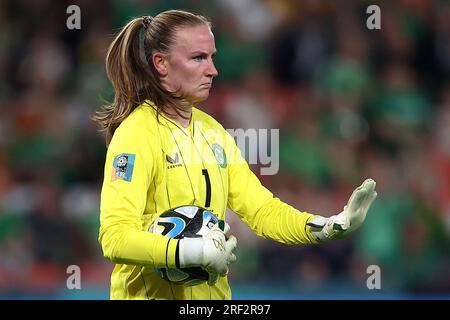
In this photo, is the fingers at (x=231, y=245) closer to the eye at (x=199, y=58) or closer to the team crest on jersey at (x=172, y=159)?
the team crest on jersey at (x=172, y=159)

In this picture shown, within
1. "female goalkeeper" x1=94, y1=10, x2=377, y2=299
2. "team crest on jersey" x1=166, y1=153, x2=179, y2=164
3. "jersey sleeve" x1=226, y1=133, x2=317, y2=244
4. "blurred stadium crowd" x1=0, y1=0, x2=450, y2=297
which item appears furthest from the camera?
"blurred stadium crowd" x1=0, y1=0, x2=450, y2=297

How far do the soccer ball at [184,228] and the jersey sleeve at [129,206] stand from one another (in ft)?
0.26

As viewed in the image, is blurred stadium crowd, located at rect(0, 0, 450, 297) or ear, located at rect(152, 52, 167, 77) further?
blurred stadium crowd, located at rect(0, 0, 450, 297)

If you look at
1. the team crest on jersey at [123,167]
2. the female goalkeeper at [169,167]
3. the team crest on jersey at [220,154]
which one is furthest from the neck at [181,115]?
the team crest on jersey at [123,167]

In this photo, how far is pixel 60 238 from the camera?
20.7 ft

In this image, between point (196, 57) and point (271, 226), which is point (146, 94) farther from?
point (271, 226)

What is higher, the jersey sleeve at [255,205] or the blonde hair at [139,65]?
the blonde hair at [139,65]

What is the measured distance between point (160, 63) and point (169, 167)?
1.41ft

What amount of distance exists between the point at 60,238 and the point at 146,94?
117 inches

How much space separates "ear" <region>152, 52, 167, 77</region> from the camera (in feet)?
11.6

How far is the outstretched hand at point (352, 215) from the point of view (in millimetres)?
3293

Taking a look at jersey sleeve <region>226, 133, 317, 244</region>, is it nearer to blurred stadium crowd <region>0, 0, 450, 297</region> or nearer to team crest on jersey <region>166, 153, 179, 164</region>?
team crest on jersey <region>166, 153, 179, 164</region>

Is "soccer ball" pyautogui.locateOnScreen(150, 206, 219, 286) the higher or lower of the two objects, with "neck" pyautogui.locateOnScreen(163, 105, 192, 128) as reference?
lower

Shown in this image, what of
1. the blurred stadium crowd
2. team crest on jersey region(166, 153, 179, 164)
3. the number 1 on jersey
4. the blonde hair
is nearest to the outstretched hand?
the number 1 on jersey
